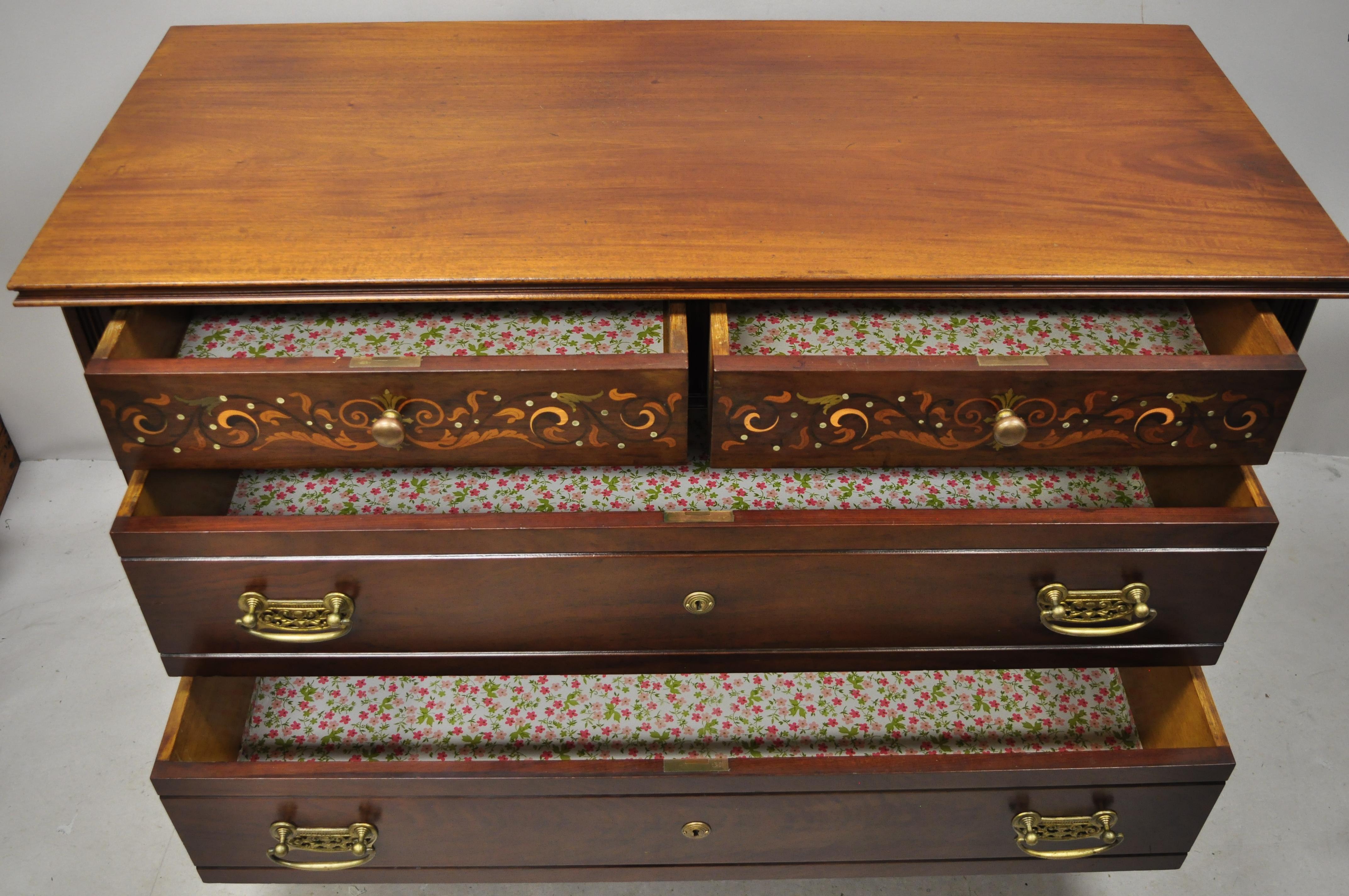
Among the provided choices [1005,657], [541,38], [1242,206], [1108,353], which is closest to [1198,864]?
[1005,657]

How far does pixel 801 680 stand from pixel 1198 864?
0.69 m

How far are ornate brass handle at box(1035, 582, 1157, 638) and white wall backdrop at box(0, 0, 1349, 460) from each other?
3.10 ft

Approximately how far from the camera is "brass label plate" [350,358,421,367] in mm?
1022

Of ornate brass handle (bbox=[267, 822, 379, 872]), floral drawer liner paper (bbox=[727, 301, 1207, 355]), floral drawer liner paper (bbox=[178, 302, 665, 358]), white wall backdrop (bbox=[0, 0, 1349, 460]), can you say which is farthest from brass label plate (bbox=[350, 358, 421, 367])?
white wall backdrop (bbox=[0, 0, 1349, 460])

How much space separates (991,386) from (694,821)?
1.99 ft

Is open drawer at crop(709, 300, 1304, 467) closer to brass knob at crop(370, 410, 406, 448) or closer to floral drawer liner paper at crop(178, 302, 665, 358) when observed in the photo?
floral drawer liner paper at crop(178, 302, 665, 358)

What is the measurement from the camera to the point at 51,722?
172 centimetres

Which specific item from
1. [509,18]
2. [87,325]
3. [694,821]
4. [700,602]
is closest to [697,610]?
[700,602]

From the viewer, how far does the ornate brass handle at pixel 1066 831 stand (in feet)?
4.03

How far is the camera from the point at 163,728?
1.72 meters

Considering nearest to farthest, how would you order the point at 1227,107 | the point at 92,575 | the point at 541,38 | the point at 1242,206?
the point at 1242,206
the point at 1227,107
the point at 541,38
the point at 92,575

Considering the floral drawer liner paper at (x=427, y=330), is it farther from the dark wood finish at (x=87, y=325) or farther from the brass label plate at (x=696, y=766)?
the brass label plate at (x=696, y=766)

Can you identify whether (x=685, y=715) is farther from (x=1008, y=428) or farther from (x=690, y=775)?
(x=1008, y=428)

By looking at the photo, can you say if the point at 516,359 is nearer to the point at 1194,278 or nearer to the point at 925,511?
the point at 925,511
